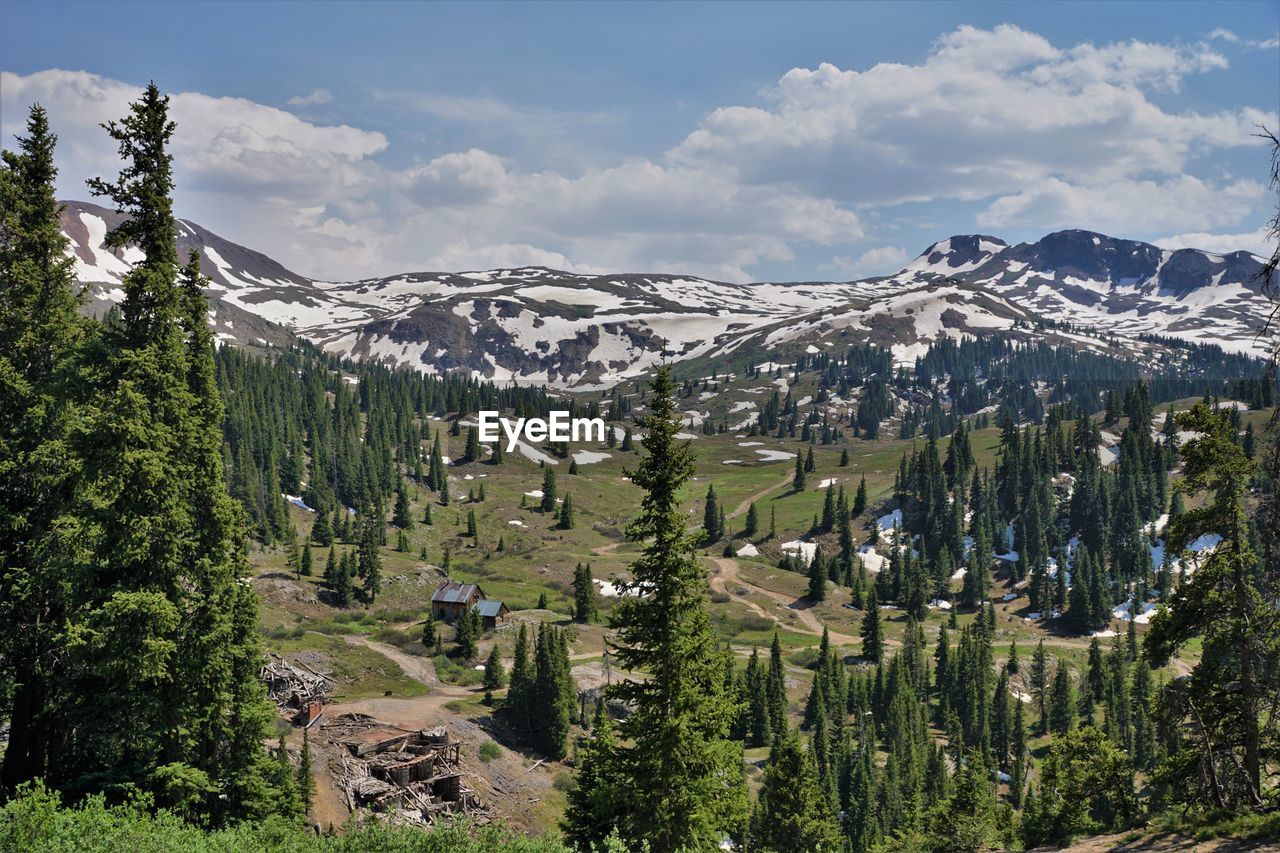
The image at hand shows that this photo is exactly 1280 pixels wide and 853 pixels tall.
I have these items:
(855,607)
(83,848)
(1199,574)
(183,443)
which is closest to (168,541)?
(183,443)

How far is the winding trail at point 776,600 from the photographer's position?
160 metres

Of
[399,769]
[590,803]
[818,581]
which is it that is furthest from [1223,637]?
[818,581]

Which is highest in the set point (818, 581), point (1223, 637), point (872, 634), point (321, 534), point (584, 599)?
point (1223, 637)

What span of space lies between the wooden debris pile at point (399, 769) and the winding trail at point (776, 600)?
310 ft

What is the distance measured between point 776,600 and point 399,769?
4491 inches

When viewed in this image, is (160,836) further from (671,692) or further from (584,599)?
(584,599)

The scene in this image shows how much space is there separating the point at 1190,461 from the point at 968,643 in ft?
376

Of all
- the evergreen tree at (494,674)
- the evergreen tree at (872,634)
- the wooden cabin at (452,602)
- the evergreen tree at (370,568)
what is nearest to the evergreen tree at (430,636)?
the wooden cabin at (452,602)

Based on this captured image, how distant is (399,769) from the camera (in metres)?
70.8

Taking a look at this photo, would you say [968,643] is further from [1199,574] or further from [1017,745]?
[1199,574]

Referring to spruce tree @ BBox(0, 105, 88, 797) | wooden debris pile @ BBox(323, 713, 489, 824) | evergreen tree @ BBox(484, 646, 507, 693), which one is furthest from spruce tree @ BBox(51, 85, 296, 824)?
evergreen tree @ BBox(484, 646, 507, 693)

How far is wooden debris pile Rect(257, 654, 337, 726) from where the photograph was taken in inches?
3081

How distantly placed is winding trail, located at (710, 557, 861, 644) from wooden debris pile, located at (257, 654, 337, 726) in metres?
95.5

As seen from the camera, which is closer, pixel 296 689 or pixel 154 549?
pixel 154 549
